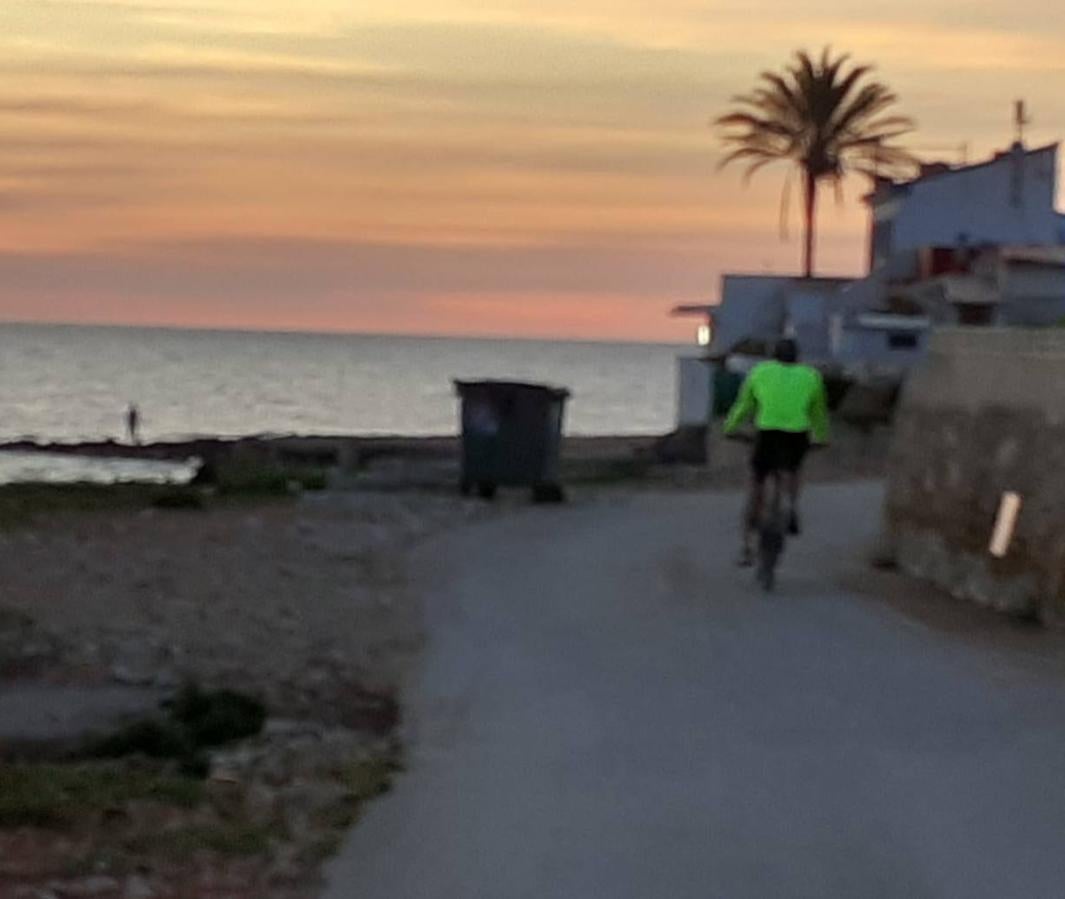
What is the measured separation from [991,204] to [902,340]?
27.3 feet

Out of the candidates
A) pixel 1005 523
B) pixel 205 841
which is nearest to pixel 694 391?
pixel 1005 523

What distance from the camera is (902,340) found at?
4956 centimetres

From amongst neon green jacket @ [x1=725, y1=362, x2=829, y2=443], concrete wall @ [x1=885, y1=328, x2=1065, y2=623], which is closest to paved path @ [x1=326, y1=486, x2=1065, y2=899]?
concrete wall @ [x1=885, y1=328, x2=1065, y2=623]

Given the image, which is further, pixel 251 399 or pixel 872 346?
pixel 251 399

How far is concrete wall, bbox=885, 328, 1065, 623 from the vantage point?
571 inches

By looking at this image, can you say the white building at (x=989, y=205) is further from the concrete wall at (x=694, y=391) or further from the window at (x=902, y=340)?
the window at (x=902, y=340)

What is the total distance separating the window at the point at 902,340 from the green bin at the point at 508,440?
82.7 feet

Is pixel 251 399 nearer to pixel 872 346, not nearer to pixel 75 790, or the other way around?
pixel 872 346

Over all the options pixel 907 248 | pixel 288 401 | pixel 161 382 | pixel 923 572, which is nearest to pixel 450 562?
pixel 923 572

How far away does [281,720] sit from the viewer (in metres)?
11.4

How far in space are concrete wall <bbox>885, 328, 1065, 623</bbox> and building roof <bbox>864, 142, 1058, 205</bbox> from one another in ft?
130

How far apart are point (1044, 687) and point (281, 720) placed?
3805 mm

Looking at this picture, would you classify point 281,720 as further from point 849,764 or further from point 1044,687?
point 1044,687

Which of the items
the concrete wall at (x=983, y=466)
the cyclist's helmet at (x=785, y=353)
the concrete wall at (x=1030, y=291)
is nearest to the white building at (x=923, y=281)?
the concrete wall at (x=1030, y=291)
